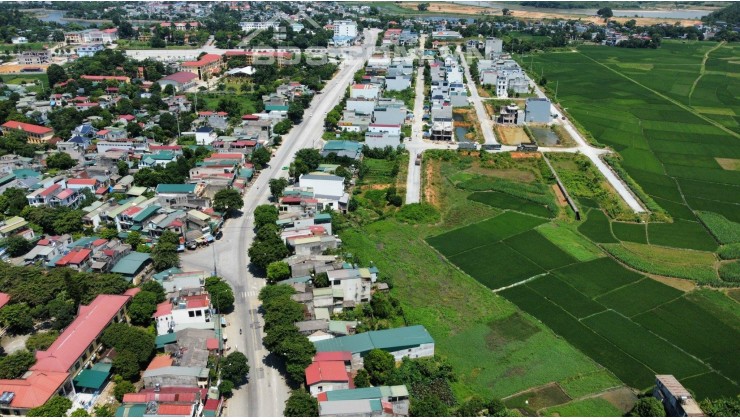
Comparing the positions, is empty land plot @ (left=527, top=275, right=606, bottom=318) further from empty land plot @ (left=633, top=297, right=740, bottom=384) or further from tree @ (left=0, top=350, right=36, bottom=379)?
tree @ (left=0, top=350, right=36, bottom=379)

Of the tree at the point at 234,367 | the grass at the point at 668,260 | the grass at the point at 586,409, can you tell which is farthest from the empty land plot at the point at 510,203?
the tree at the point at 234,367

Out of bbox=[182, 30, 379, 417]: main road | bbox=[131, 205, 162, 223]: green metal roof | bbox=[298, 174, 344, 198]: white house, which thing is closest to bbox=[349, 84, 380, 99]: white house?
bbox=[182, 30, 379, 417]: main road

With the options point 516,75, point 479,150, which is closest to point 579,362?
point 479,150

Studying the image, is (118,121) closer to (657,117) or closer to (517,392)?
(517,392)

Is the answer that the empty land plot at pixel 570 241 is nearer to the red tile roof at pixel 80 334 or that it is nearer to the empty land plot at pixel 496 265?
the empty land plot at pixel 496 265

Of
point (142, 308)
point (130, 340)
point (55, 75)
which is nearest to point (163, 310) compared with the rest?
point (142, 308)

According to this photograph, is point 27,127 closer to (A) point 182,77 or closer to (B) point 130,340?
(A) point 182,77
